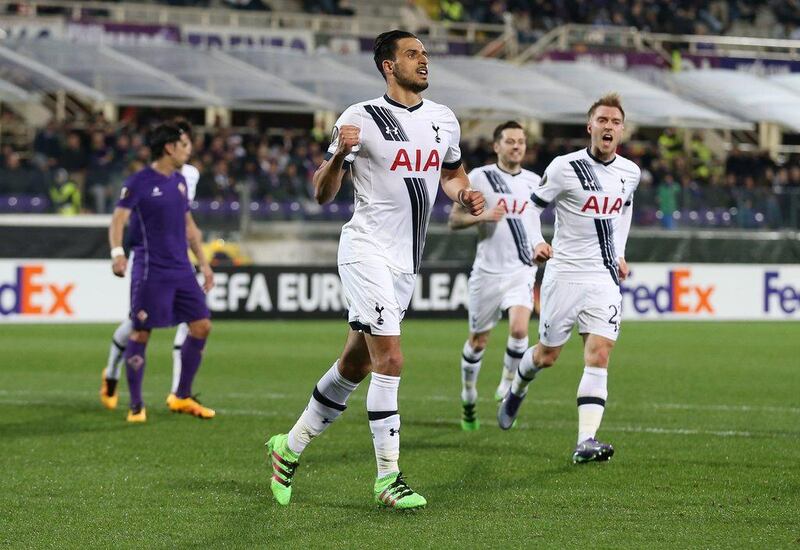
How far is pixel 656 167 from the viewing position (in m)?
35.3

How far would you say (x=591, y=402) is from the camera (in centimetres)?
933

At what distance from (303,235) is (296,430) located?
58.3 feet

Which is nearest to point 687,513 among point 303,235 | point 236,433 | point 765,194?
point 236,433

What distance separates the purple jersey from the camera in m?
11.6

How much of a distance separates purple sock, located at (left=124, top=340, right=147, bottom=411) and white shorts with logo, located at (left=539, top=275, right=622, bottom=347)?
11.7 feet

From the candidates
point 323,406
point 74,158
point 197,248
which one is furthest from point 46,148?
point 323,406

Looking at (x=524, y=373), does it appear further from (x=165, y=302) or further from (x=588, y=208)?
(x=165, y=302)

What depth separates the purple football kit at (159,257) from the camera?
37.8ft

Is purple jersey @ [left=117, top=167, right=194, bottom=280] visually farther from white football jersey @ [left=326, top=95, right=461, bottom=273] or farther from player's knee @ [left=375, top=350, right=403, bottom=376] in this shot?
player's knee @ [left=375, top=350, right=403, bottom=376]

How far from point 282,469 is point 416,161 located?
1767 millimetres

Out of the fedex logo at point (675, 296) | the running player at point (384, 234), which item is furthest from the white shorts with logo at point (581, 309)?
the fedex logo at point (675, 296)

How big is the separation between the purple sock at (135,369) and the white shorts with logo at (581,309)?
11.7 ft

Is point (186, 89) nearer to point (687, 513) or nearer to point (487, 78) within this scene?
point (487, 78)

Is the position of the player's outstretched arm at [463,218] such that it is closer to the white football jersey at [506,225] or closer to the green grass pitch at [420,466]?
the white football jersey at [506,225]
